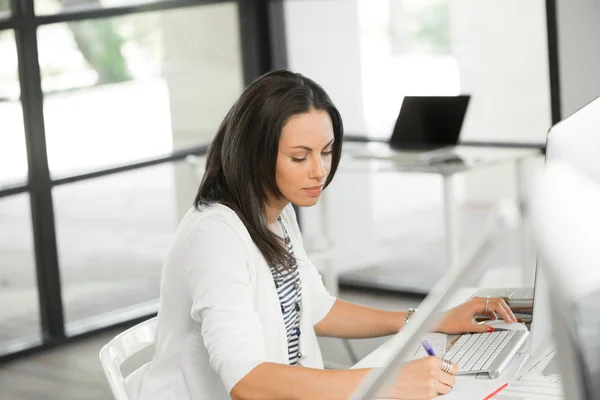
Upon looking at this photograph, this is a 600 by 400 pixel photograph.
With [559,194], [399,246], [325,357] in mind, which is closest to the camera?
[559,194]

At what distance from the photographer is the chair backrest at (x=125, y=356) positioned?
155cm

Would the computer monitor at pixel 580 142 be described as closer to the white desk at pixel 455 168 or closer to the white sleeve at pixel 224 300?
the white sleeve at pixel 224 300

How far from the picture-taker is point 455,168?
147 inches

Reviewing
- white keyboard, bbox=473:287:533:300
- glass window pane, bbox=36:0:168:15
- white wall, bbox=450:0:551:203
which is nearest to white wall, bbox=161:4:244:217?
glass window pane, bbox=36:0:168:15

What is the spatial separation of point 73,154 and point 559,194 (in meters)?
3.74

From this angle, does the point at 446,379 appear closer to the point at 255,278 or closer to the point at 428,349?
the point at 428,349

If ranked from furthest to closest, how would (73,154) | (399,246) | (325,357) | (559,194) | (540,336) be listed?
(399,246) → (73,154) → (325,357) → (540,336) → (559,194)

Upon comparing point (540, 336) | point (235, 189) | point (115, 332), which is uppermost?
point (235, 189)

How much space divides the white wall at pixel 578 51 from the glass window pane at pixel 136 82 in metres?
1.75

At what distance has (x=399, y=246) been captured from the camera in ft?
15.1

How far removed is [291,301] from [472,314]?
1.09 ft

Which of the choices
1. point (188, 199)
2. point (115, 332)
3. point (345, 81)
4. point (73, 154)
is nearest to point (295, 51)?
point (345, 81)

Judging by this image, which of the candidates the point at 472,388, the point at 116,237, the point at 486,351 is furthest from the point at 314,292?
the point at 116,237

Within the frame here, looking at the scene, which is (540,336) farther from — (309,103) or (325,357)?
(325,357)
